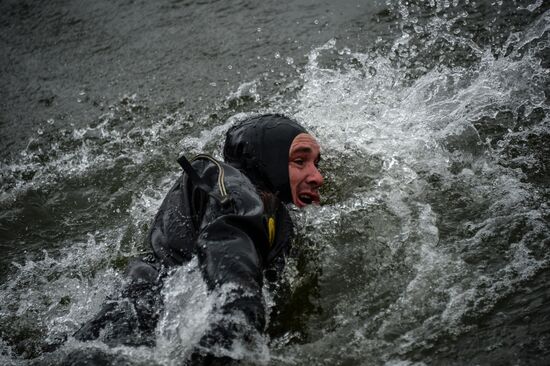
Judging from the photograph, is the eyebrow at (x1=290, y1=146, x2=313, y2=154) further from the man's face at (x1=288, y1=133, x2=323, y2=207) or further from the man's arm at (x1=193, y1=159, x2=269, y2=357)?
the man's arm at (x1=193, y1=159, x2=269, y2=357)

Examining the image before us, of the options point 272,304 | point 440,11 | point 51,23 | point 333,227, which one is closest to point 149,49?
point 51,23

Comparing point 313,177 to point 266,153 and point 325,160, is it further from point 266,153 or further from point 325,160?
point 325,160

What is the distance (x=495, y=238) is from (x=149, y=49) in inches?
197

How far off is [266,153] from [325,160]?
1.30m

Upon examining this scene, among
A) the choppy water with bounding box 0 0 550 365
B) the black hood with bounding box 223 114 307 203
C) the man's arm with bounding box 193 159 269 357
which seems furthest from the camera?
the black hood with bounding box 223 114 307 203

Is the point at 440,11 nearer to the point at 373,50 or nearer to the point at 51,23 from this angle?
the point at 373,50

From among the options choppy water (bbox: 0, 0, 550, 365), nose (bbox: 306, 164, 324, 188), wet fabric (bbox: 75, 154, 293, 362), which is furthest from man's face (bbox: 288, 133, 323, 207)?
choppy water (bbox: 0, 0, 550, 365)

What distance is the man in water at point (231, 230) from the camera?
2699 mm

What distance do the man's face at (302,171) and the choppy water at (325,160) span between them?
1.41 ft

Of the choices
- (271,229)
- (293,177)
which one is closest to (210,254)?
(271,229)

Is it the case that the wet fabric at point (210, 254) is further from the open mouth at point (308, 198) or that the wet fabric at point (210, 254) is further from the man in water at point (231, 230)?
the open mouth at point (308, 198)

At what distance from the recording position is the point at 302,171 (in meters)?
3.61

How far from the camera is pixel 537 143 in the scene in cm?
441

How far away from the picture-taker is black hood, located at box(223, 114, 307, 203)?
140 inches
